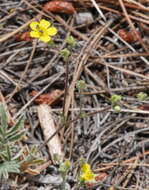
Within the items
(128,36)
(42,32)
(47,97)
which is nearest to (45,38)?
(42,32)

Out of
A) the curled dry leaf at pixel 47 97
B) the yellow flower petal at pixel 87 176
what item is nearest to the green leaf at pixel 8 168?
the yellow flower petal at pixel 87 176

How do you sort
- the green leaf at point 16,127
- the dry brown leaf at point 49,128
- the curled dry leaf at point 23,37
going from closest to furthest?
the green leaf at point 16,127 < the dry brown leaf at point 49,128 < the curled dry leaf at point 23,37

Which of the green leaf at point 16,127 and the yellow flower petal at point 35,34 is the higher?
the yellow flower petal at point 35,34

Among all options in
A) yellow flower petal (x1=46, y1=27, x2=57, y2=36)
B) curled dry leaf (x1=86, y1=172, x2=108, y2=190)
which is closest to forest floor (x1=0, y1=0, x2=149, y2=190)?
curled dry leaf (x1=86, y1=172, x2=108, y2=190)

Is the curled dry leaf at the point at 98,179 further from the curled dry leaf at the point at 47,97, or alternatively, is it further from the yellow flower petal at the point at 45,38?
the yellow flower petal at the point at 45,38

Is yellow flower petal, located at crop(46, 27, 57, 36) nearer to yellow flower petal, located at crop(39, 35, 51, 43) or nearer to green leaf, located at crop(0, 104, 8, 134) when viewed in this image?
yellow flower petal, located at crop(39, 35, 51, 43)

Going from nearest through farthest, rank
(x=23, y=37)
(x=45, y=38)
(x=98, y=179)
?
(x=98, y=179)
(x=45, y=38)
(x=23, y=37)

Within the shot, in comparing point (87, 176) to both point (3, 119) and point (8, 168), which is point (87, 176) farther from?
point (3, 119)

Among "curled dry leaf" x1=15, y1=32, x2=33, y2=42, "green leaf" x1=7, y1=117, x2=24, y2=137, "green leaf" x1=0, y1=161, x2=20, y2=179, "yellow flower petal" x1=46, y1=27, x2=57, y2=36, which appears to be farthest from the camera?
"curled dry leaf" x1=15, y1=32, x2=33, y2=42
